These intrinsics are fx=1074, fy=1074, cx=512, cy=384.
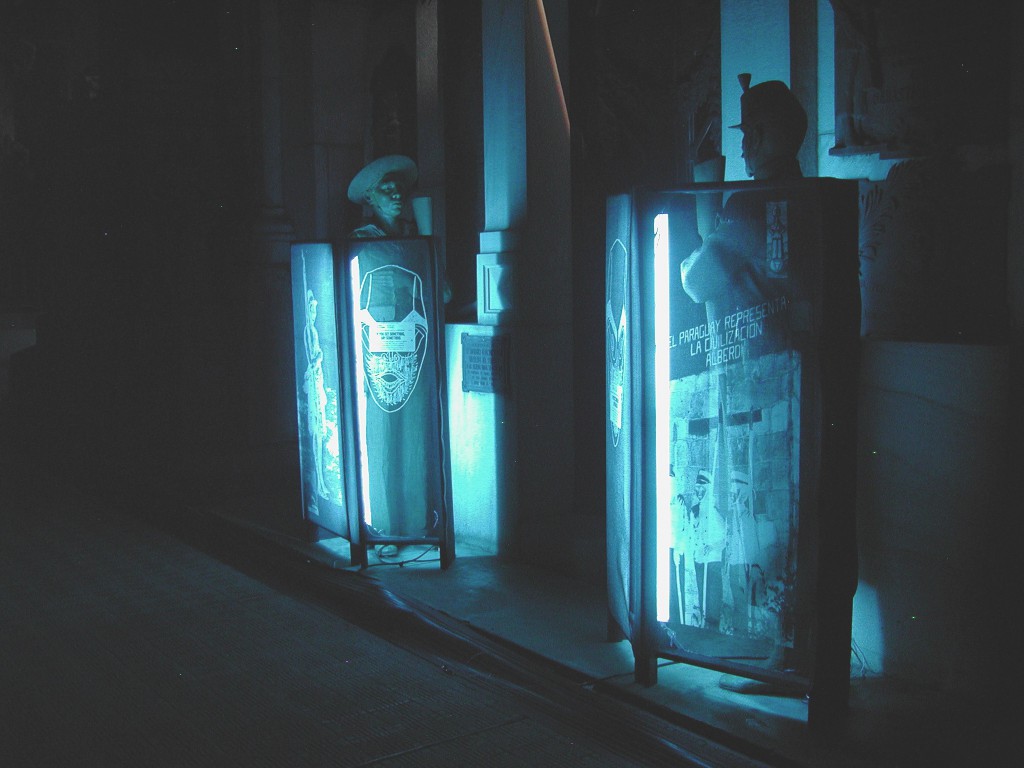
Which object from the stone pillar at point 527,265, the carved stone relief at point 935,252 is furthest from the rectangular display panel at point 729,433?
the stone pillar at point 527,265

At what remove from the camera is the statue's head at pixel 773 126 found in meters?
4.09

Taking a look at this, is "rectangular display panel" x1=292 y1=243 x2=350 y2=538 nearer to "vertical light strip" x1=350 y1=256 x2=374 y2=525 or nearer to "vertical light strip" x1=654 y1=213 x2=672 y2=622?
"vertical light strip" x1=350 y1=256 x2=374 y2=525

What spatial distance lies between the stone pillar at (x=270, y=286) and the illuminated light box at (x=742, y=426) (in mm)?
5727

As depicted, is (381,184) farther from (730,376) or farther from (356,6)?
(356,6)

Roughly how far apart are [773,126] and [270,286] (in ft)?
20.5

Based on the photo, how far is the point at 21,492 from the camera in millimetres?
8828

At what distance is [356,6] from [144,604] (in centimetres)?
595

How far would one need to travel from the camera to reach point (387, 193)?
647 cm

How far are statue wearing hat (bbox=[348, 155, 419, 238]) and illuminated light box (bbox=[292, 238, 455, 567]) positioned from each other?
1.08ft

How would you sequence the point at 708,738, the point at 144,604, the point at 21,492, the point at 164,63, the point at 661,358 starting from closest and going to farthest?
the point at 708,738 → the point at 661,358 → the point at 144,604 → the point at 21,492 → the point at 164,63

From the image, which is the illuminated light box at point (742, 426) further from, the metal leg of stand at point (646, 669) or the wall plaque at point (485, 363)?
the wall plaque at point (485, 363)

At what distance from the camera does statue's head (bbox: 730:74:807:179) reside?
4.09 m

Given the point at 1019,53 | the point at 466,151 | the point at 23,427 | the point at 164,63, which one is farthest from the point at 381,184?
the point at 23,427

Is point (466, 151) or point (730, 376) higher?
point (466, 151)
